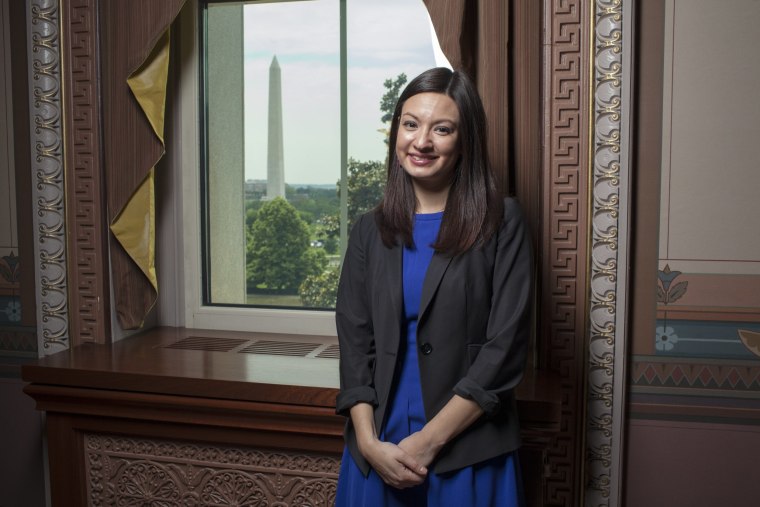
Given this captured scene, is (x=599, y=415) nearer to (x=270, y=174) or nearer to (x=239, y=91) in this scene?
(x=270, y=174)

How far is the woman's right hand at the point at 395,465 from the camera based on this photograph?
4.54 feet

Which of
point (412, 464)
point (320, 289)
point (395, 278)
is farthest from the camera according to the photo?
point (320, 289)

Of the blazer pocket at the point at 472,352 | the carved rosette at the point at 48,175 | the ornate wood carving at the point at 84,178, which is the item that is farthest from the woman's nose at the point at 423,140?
the carved rosette at the point at 48,175

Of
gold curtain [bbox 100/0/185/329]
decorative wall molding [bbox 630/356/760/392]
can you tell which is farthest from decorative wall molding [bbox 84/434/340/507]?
decorative wall molding [bbox 630/356/760/392]

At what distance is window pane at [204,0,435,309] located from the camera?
2369 millimetres

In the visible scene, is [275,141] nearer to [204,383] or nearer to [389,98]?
[389,98]

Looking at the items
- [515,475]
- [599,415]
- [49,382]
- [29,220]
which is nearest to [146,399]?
[49,382]

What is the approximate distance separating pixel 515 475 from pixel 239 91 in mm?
1601

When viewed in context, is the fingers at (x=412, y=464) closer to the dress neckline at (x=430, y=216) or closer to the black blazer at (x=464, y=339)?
the black blazer at (x=464, y=339)

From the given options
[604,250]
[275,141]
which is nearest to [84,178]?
[275,141]

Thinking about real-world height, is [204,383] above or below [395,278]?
below

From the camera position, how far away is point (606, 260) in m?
1.89

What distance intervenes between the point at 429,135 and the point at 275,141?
3.63ft

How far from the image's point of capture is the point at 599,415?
1928mm
